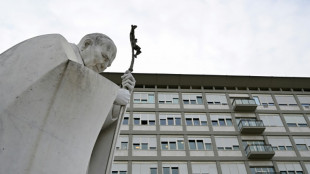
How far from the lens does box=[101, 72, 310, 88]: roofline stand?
32375 millimetres

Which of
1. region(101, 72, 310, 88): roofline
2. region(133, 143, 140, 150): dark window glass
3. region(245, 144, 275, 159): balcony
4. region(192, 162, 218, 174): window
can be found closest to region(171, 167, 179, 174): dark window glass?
region(192, 162, 218, 174): window

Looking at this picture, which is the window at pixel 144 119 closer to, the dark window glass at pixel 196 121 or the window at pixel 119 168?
the dark window glass at pixel 196 121

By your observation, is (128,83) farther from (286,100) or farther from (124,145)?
(286,100)

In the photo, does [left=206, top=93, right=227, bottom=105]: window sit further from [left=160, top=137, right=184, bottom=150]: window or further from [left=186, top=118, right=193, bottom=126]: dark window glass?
[left=160, top=137, right=184, bottom=150]: window

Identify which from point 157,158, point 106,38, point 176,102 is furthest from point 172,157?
point 106,38

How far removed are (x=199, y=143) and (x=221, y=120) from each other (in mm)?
4007

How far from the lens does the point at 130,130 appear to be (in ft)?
91.6

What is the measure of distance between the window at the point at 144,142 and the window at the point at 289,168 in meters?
12.0

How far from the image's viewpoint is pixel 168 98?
31.5 m

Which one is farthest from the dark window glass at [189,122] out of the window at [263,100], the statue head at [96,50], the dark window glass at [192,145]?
the statue head at [96,50]

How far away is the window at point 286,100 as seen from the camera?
32438 millimetres

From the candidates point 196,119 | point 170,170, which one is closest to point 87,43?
point 170,170

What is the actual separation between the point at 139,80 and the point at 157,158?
389 inches

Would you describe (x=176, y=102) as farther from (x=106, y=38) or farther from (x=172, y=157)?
(x=106, y=38)
